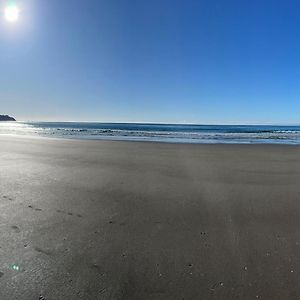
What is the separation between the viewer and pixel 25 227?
13.1ft

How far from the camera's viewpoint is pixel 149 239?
370 centimetres

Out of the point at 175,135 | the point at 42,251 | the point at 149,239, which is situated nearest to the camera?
the point at 42,251

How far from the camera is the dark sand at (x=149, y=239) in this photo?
2.68m

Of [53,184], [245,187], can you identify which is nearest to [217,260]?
[245,187]

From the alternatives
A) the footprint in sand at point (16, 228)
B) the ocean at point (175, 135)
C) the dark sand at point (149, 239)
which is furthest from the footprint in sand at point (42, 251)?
the ocean at point (175, 135)

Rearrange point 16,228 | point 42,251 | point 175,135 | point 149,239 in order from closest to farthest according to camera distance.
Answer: point 42,251 < point 149,239 < point 16,228 < point 175,135

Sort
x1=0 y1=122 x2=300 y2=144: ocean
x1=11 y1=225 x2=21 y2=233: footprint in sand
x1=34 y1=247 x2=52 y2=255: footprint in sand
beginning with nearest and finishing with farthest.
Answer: x1=34 y1=247 x2=52 y2=255: footprint in sand < x1=11 y1=225 x2=21 y2=233: footprint in sand < x1=0 y1=122 x2=300 y2=144: ocean

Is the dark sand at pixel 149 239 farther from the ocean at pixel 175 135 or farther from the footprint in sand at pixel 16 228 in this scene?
the ocean at pixel 175 135

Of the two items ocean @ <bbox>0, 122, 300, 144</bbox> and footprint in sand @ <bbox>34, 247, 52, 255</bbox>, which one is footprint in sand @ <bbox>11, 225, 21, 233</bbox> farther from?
ocean @ <bbox>0, 122, 300, 144</bbox>

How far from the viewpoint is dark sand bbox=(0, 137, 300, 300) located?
268cm

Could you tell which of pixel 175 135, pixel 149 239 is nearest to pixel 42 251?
pixel 149 239

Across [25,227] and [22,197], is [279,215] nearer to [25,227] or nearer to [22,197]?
[25,227]

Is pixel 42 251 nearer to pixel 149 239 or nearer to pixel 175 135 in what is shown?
pixel 149 239

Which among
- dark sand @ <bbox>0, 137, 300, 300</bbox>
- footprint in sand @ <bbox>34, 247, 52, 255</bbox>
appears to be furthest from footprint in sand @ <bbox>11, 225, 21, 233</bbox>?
footprint in sand @ <bbox>34, 247, 52, 255</bbox>
